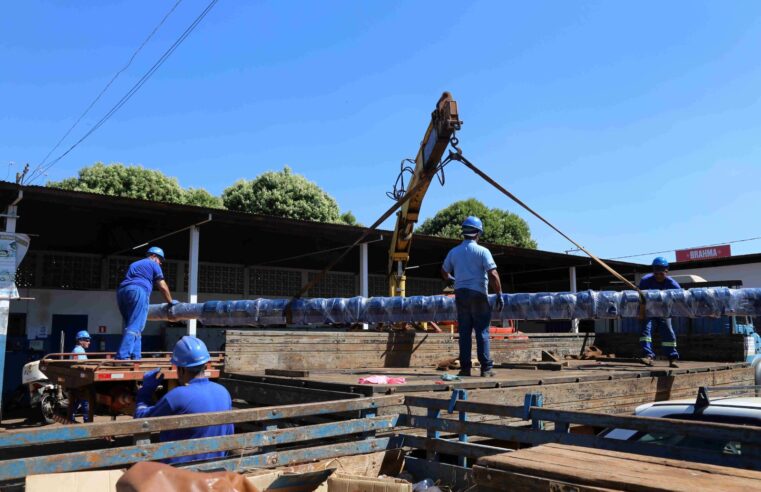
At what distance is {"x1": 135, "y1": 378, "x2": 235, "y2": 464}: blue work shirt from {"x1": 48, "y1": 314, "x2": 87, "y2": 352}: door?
54.4 ft

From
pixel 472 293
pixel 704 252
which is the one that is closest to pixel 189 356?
pixel 472 293

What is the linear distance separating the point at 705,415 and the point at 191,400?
11.8 feet

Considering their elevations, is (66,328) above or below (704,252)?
below

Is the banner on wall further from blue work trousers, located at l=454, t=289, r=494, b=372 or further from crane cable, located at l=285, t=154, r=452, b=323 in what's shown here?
blue work trousers, located at l=454, t=289, r=494, b=372

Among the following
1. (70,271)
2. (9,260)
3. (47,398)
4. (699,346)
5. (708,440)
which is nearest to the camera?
(708,440)

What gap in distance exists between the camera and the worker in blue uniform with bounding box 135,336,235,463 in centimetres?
379

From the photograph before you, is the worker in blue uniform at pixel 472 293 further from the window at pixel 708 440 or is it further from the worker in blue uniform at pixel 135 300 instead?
the worker in blue uniform at pixel 135 300

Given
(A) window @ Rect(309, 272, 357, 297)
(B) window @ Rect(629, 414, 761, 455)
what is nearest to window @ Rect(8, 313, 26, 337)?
(A) window @ Rect(309, 272, 357, 297)

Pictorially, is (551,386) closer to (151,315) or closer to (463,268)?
(463,268)

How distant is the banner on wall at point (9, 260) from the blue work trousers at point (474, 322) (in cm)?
1008

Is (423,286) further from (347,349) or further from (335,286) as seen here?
(347,349)

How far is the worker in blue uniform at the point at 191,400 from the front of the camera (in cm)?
379

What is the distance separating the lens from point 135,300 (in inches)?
311

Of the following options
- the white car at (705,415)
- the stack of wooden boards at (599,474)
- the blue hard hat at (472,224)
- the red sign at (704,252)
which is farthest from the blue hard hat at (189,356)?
the red sign at (704,252)
